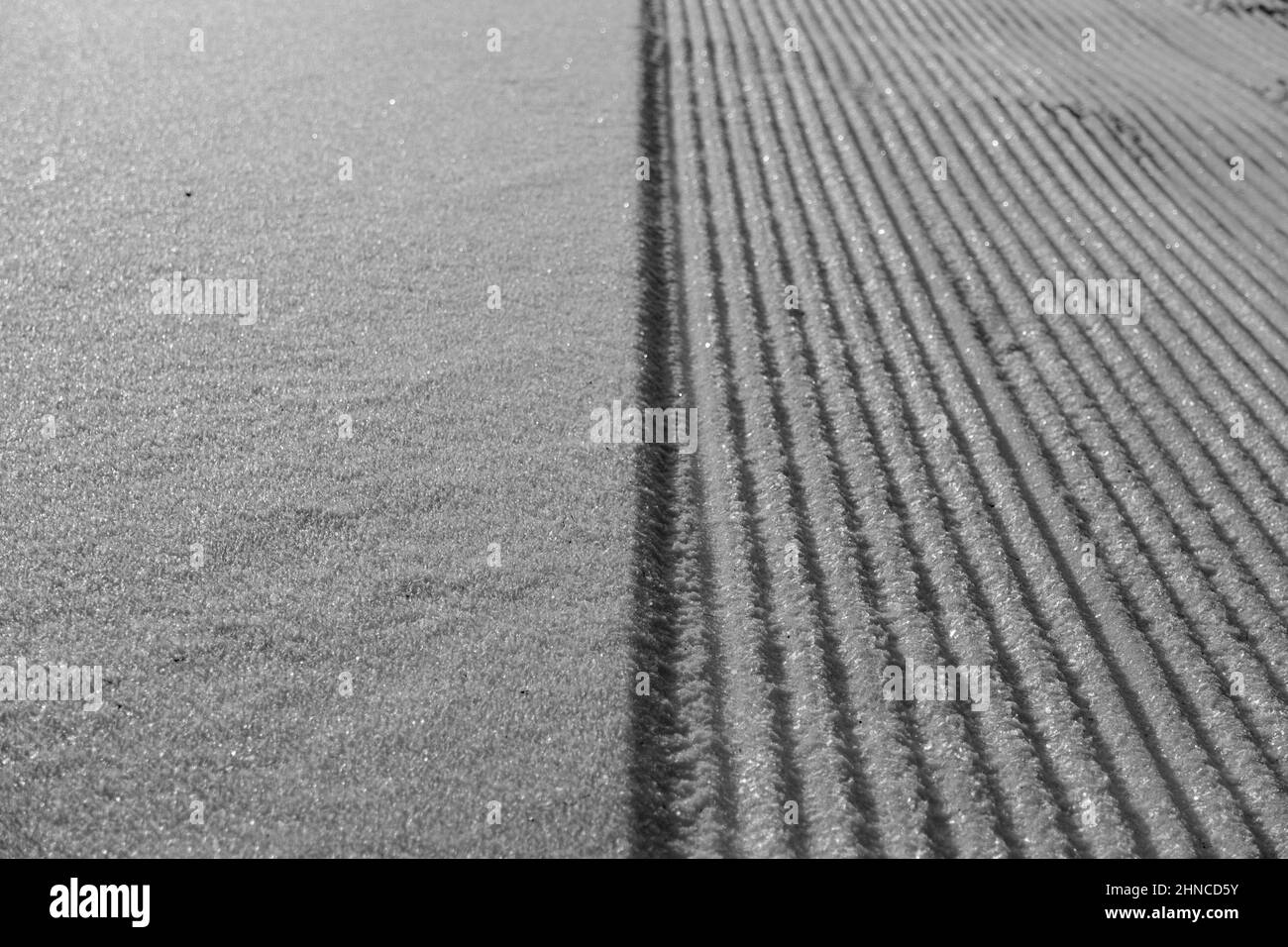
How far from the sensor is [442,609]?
204 inches

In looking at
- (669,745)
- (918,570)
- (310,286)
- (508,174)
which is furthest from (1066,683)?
(508,174)

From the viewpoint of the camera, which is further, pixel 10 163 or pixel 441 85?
pixel 441 85

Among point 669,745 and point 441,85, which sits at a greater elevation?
point 441,85

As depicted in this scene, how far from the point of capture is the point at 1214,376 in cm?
782

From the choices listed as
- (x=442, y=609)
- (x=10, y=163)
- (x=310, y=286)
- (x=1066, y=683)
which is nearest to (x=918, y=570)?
(x=1066, y=683)

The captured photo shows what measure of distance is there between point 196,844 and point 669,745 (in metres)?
1.75

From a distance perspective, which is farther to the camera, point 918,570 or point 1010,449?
point 1010,449
